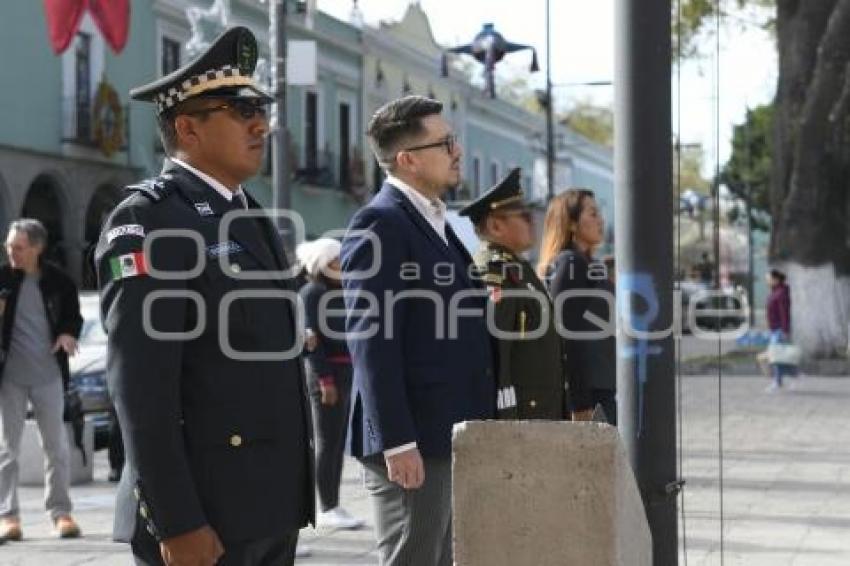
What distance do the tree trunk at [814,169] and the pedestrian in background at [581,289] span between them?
1864cm

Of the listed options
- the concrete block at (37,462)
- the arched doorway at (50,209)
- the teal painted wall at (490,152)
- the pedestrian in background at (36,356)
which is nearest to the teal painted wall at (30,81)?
the arched doorway at (50,209)

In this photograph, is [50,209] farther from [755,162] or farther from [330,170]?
[755,162]

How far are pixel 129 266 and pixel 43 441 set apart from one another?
5832mm

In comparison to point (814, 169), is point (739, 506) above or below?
below

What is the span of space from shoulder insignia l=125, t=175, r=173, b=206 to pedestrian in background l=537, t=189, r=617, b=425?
4.05m

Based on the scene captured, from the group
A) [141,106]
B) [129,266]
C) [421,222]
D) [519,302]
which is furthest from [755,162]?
[129,266]

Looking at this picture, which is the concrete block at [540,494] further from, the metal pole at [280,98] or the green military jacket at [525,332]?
the metal pole at [280,98]

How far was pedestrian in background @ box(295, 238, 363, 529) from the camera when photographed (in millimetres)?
9156

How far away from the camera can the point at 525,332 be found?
6.16 meters

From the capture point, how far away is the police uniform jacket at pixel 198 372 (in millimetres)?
3682

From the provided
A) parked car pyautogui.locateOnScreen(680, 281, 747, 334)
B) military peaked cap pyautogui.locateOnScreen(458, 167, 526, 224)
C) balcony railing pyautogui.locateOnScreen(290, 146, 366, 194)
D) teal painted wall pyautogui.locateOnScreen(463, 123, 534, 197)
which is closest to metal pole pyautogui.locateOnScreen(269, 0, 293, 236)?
military peaked cap pyautogui.locateOnScreen(458, 167, 526, 224)

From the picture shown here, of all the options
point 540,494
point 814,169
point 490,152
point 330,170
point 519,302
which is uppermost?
point 490,152

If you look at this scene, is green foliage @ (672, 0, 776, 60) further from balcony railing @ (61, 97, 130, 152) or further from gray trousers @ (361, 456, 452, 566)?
gray trousers @ (361, 456, 452, 566)

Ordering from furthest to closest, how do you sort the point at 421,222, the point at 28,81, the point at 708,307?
the point at 708,307 < the point at 28,81 < the point at 421,222
